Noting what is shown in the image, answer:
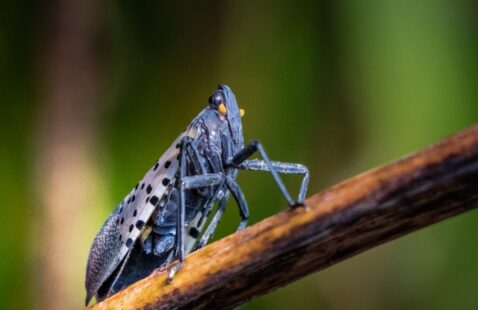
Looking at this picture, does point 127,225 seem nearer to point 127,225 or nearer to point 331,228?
point 127,225

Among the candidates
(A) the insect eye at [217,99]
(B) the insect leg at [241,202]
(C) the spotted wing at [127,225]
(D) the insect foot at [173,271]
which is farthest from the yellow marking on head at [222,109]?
(D) the insect foot at [173,271]

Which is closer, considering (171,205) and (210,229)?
(210,229)

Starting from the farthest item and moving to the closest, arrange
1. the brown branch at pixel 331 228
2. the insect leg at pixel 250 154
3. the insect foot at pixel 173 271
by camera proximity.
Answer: the insect leg at pixel 250 154 < the insect foot at pixel 173 271 < the brown branch at pixel 331 228

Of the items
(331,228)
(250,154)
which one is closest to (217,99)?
(250,154)

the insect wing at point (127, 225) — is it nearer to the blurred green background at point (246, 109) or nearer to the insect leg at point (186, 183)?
the insect leg at point (186, 183)

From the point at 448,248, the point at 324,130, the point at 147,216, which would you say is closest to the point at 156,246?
the point at 147,216

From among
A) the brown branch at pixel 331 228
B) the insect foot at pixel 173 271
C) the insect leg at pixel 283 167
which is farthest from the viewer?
the insect leg at pixel 283 167

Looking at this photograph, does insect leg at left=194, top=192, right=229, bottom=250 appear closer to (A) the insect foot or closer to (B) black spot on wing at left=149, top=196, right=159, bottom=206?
(B) black spot on wing at left=149, top=196, right=159, bottom=206

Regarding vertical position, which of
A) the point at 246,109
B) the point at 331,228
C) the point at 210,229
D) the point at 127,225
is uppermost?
the point at 246,109
